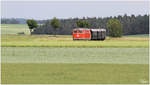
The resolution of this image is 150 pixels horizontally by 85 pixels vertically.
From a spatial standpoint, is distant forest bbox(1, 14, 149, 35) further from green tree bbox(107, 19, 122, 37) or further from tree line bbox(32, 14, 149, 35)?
green tree bbox(107, 19, 122, 37)

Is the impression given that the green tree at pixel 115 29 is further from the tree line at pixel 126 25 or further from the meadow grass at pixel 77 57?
the meadow grass at pixel 77 57

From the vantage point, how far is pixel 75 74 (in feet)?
61.7

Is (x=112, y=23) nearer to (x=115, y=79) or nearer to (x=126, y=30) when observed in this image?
(x=126, y=30)

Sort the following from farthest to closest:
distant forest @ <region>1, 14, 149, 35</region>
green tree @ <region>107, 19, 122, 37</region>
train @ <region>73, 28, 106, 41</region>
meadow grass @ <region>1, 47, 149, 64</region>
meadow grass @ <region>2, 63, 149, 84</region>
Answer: distant forest @ <region>1, 14, 149, 35</region>, green tree @ <region>107, 19, 122, 37</region>, train @ <region>73, 28, 106, 41</region>, meadow grass @ <region>1, 47, 149, 64</region>, meadow grass @ <region>2, 63, 149, 84</region>

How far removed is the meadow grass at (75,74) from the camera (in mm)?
16672

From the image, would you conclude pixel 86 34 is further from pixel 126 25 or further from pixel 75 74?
pixel 126 25

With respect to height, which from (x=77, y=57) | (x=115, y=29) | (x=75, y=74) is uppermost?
(x=75, y=74)

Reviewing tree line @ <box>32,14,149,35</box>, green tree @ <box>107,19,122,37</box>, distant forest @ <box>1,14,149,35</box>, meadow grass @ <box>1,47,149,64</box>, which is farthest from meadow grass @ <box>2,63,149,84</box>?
distant forest @ <box>1,14,149,35</box>

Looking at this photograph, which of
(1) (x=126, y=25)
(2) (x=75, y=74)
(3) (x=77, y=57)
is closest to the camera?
(2) (x=75, y=74)

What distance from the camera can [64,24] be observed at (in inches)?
7815

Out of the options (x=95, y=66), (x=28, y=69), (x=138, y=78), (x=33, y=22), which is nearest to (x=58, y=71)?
(x=28, y=69)

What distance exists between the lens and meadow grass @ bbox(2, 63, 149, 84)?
16672 millimetres

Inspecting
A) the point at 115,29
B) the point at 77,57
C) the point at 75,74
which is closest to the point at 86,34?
the point at 77,57

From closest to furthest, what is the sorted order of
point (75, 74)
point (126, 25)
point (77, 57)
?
point (75, 74)
point (77, 57)
point (126, 25)
